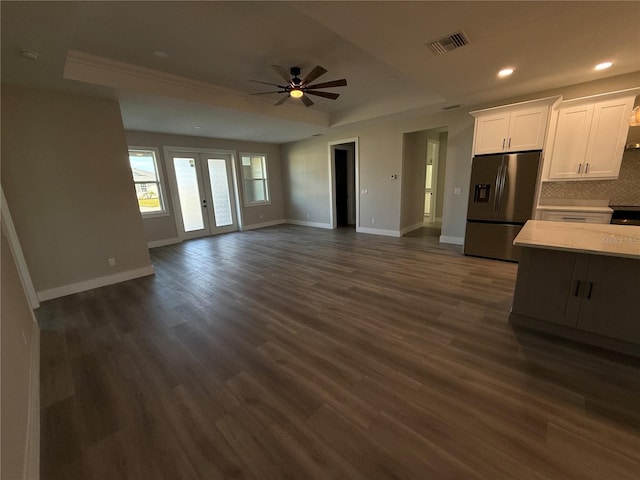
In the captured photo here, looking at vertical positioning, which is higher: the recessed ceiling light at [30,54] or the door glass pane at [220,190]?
the recessed ceiling light at [30,54]

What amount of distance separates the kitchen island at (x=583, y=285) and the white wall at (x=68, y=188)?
499 cm

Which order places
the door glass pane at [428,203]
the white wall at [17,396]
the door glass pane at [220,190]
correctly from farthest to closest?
the door glass pane at [428,203] → the door glass pane at [220,190] → the white wall at [17,396]

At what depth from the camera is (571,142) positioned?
364 cm

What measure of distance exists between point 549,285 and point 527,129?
277 centimetres

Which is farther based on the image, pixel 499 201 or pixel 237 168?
pixel 237 168

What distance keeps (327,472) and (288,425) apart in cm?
35

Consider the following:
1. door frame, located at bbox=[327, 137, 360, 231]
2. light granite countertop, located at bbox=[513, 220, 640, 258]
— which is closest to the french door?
door frame, located at bbox=[327, 137, 360, 231]

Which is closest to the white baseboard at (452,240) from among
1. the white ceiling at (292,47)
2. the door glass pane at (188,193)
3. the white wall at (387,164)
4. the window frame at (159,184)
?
the white wall at (387,164)

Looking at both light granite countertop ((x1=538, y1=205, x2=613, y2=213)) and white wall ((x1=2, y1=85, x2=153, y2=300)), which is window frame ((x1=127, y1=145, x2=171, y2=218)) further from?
light granite countertop ((x1=538, y1=205, x2=613, y2=213))

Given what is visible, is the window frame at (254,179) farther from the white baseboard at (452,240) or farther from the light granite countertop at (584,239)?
the light granite countertop at (584,239)

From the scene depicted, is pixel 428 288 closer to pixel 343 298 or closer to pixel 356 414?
pixel 343 298

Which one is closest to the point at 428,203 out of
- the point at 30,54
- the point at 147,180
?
the point at 147,180

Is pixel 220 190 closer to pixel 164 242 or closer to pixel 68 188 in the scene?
pixel 164 242

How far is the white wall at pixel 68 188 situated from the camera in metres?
3.03
